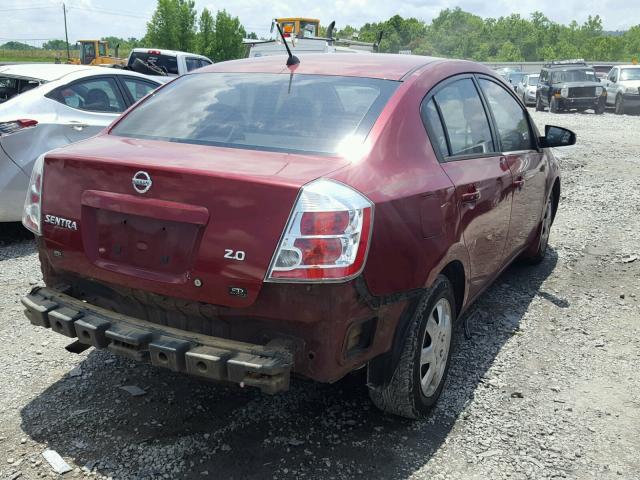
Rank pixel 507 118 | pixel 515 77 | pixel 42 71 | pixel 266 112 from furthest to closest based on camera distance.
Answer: pixel 515 77 < pixel 42 71 < pixel 507 118 < pixel 266 112

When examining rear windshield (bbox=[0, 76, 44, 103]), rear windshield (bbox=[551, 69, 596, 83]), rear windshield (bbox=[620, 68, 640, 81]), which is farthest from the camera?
rear windshield (bbox=[551, 69, 596, 83])

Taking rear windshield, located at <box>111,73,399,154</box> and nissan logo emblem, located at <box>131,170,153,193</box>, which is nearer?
nissan logo emblem, located at <box>131,170,153,193</box>

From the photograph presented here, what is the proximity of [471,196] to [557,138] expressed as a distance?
1.90 metres

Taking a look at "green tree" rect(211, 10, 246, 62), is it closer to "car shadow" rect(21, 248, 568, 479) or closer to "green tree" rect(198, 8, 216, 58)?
"green tree" rect(198, 8, 216, 58)

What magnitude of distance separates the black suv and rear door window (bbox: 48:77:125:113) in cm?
2041

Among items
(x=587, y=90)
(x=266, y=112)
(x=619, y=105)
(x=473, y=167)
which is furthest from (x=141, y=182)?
(x=619, y=105)

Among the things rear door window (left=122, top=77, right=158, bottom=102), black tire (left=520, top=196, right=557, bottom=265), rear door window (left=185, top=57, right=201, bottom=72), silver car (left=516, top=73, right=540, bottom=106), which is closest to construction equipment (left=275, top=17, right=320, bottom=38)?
silver car (left=516, top=73, right=540, bottom=106)

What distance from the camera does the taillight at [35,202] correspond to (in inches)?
121

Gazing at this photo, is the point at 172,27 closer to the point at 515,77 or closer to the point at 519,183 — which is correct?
the point at 515,77

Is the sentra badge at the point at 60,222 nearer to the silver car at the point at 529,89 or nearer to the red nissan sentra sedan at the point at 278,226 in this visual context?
the red nissan sentra sedan at the point at 278,226

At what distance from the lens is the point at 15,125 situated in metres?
5.84

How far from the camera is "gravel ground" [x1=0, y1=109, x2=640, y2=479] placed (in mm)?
2922

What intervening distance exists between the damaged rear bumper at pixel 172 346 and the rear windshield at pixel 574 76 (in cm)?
2443

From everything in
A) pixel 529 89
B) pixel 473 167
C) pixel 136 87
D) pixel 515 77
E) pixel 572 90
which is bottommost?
pixel 529 89
